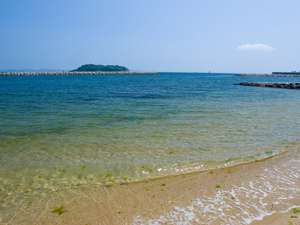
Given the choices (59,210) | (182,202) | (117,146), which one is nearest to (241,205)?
(182,202)

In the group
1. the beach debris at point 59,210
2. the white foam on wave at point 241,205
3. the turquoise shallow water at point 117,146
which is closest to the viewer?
the white foam on wave at point 241,205

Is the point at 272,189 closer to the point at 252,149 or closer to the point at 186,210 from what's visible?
the point at 186,210

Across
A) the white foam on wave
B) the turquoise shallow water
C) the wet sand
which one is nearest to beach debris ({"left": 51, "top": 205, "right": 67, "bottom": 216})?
the wet sand

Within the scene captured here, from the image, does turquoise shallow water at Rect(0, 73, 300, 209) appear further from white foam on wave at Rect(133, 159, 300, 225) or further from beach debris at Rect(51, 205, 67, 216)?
white foam on wave at Rect(133, 159, 300, 225)

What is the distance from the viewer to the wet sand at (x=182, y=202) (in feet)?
17.9

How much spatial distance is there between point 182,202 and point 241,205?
1.34 meters

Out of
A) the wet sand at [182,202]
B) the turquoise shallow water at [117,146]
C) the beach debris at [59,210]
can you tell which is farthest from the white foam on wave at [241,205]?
the turquoise shallow water at [117,146]

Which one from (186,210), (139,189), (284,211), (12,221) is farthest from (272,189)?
(12,221)

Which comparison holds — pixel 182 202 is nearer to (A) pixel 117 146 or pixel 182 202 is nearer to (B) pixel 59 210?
(B) pixel 59 210

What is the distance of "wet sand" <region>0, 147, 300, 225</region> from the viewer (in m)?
5.45

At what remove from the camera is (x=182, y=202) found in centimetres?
623

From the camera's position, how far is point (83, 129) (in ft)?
45.6

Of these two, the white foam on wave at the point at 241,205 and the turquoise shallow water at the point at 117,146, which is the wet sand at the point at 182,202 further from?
the turquoise shallow water at the point at 117,146

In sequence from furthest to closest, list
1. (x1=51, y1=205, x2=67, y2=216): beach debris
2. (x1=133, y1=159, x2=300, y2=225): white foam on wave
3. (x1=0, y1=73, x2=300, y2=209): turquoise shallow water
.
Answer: (x1=0, y1=73, x2=300, y2=209): turquoise shallow water, (x1=51, y1=205, x2=67, y2=216): beach debris, (x1=133, y1=159, x2=300, y2=225): white foam on wave
